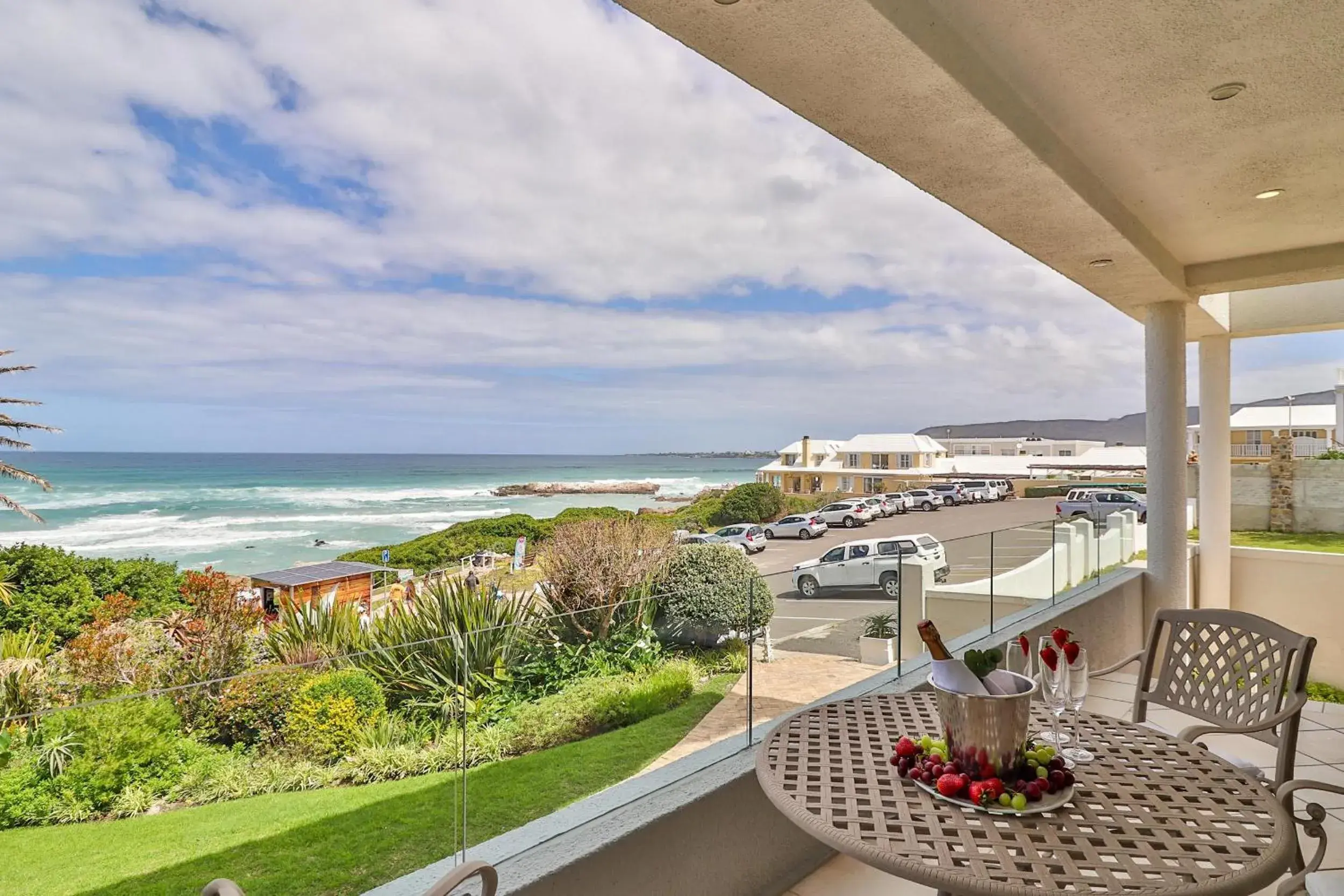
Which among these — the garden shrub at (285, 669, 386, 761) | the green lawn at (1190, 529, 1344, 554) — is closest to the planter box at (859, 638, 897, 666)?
the garden shrub at (285, 669, 386, 761)

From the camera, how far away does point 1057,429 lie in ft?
141

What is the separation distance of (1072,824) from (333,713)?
1434mm

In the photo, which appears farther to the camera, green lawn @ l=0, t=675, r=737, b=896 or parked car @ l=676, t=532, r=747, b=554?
parked car @ l=676, t=532, r=747, b=554

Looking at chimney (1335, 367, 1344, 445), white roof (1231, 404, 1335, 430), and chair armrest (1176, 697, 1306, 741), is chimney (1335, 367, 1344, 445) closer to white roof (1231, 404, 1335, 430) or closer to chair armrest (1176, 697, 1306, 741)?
white roof (1231, 404, 1335, 430)

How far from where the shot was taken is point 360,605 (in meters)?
2.33

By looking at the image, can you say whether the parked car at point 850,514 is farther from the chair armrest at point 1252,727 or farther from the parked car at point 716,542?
the chair armrest at point 1252,727

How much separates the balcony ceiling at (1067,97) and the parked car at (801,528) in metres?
23.1

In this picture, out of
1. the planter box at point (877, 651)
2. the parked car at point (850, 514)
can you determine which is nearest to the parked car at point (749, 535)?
the parked car at point (850, 514)

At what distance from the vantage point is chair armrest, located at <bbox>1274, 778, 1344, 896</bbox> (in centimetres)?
145

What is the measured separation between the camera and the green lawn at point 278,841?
1.31 meters

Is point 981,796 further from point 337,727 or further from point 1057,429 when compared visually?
point 1057,429

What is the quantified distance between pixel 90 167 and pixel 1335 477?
46208 millimetres

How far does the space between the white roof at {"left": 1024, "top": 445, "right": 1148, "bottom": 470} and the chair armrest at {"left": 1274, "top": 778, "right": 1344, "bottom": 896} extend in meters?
27.1

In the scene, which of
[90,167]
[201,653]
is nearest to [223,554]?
[90,167]
